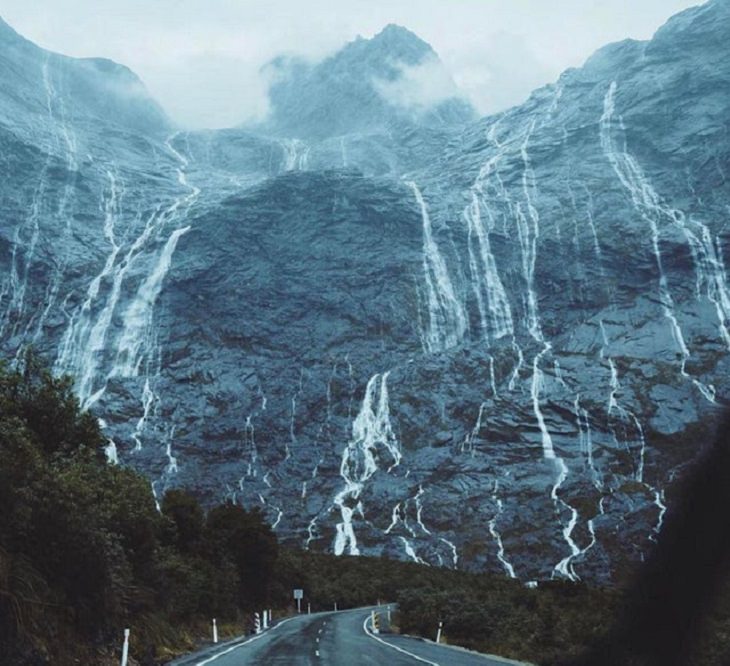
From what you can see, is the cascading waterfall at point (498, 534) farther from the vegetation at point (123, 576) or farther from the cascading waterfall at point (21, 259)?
the cascading waterfall at point (21, 259)

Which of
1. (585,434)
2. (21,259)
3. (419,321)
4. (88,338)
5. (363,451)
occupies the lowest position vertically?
(585,434)

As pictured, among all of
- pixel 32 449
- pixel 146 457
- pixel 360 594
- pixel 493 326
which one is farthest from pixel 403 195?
pixel 32 449

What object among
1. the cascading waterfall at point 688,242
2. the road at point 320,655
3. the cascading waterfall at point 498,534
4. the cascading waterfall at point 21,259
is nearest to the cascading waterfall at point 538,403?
the cascading waterfall at point 498,534

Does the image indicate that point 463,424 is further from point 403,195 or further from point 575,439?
point 403,195

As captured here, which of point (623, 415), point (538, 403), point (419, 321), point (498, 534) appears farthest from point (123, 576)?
point (419, 321)

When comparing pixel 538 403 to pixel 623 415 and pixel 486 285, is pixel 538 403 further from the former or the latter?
pixel 486 285

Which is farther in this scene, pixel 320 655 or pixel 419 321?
pixel 419 321

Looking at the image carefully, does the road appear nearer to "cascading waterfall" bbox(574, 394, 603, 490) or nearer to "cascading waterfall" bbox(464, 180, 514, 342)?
"cascading waterfall" bbox(574, 394, 603, 490)
